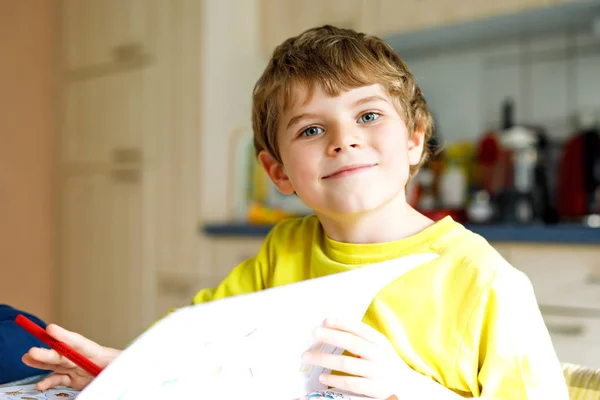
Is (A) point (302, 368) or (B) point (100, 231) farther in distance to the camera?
(B) point (100, 231)

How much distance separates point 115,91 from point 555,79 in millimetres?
1813

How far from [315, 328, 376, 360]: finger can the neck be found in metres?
0.24

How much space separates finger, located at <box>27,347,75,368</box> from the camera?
0.63 metres

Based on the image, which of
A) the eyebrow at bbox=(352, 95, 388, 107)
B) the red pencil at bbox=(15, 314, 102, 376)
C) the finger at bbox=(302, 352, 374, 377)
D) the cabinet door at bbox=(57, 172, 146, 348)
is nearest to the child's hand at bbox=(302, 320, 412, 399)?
the finger at bbox=(302, 352, 374, 377)

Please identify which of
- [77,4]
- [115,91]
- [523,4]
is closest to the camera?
[523,4]

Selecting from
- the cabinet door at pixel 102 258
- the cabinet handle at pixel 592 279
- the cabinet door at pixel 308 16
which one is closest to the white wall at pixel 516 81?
the cabinet door at pixel 308 16

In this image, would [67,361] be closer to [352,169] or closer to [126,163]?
[352,169]

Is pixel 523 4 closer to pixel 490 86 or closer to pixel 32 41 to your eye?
pixel 490 86

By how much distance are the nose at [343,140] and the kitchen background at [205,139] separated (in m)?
1.07

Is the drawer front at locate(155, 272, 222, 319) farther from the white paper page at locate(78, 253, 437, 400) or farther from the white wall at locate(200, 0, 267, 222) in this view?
the white paper page at locate(78, 253, 437, 400)

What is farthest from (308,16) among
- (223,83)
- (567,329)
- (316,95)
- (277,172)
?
(316,95)

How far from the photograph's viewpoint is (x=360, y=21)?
2.29m

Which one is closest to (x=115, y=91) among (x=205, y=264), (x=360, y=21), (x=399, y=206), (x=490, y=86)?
(x=205, y=264)

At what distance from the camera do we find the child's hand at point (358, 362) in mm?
554
